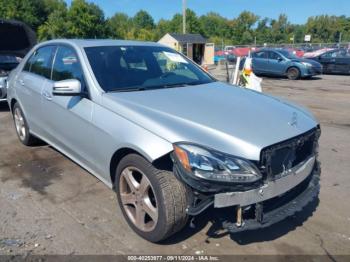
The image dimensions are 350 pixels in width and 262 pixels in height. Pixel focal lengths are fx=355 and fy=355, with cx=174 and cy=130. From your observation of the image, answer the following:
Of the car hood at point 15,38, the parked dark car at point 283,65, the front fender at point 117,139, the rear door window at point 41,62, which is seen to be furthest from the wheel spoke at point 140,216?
the parked dark car at point 283,65

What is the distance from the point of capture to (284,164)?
2.82 metres

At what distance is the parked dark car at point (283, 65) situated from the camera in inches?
687

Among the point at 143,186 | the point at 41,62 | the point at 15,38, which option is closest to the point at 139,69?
the point at 143,186

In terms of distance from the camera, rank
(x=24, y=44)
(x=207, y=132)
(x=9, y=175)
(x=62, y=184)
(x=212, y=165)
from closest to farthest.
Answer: (x=212, y=165) → (x=207, y=132) → (x=62, y=184) → (x=9, y=175) → (x=24, y=44)

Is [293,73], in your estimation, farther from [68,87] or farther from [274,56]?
[68,87]

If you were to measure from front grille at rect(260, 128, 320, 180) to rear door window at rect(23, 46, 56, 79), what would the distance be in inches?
122

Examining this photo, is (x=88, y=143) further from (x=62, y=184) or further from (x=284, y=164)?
(x=284, y=164)

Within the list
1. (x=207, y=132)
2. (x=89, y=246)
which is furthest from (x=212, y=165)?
(x=89, y=246)

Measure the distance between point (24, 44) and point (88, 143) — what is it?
6.85 m

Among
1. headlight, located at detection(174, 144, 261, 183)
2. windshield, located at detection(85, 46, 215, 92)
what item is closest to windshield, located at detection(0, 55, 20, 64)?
windshield, located at detection(85, 46, 215, 92)

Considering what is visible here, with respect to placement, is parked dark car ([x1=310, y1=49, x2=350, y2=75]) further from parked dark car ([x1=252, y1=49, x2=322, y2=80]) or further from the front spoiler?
the front spoiler

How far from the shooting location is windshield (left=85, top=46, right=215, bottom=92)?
3.68 metres

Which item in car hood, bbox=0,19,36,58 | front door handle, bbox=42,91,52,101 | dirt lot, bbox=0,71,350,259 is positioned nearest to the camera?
dirt lot, bbox=0,71,350,259

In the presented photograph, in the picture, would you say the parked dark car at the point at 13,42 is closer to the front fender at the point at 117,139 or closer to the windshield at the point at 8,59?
the windshield at the point at 8,59
